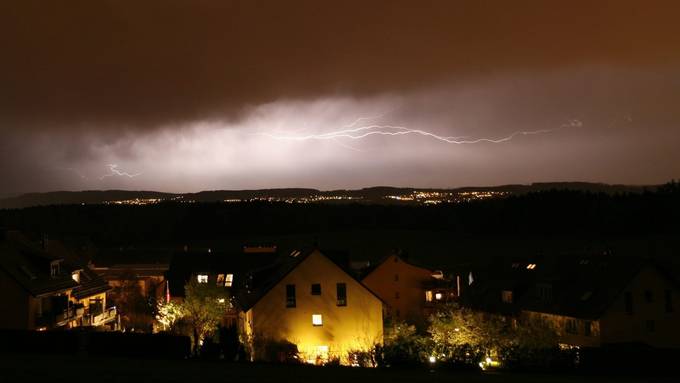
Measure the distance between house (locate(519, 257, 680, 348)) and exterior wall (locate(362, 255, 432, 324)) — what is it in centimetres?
2139

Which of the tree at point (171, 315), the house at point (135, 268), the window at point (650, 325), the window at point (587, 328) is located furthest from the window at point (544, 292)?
the house at point (135, 268)

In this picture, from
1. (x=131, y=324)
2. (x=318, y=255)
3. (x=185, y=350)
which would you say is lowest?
(x=131, y=324)

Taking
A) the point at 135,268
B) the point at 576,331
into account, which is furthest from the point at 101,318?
the point at 135,268

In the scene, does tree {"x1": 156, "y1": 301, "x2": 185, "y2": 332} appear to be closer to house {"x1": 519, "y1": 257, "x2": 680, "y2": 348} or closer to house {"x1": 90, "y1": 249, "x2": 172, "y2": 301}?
house {"x1": 90, "y1": 249, "x2": 172, "y2": 301}

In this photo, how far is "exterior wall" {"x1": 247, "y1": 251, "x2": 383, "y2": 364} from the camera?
4306cm

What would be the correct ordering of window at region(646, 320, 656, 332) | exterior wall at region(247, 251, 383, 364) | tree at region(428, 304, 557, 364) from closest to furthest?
1. tree at region(428, 304, 557, 364)
2. exterior wall at region(247, 251, 383, 364)
3. window at region(646, 320, 656, 332)

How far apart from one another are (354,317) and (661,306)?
21.9 metres

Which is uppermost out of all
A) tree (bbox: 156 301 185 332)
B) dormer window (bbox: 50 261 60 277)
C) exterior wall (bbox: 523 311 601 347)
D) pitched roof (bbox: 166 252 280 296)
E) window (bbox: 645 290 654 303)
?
dormer window (bbox: 50 261 60 277)

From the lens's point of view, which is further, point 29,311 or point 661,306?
point 661,306

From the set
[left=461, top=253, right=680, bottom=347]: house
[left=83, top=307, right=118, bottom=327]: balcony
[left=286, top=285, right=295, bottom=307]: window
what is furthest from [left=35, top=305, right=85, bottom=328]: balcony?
[left=461, top=253, right=680, bottom=347]: house

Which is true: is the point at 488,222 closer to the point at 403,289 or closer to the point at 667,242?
the point at 667,242

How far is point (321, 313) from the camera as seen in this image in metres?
43.4

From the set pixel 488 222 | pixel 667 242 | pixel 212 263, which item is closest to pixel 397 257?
pixel 212 263

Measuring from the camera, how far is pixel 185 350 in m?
31.1
